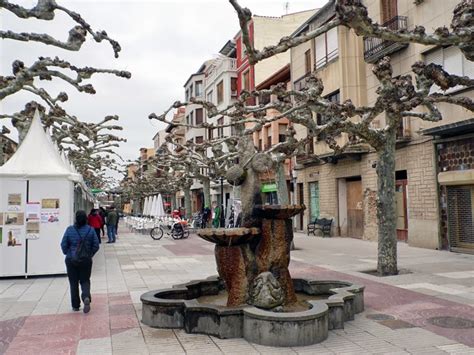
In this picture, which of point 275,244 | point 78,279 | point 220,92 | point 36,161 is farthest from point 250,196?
point 220,92

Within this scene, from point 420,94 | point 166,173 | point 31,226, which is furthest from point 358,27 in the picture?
point 166,173

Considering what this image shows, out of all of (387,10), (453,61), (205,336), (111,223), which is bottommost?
(205,336)

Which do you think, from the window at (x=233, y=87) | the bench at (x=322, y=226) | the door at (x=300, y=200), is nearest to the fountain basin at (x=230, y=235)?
the bench at (x=322, y=226)

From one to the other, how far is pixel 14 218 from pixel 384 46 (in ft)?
51.2

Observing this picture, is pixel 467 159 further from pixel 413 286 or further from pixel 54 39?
pixel 54 39

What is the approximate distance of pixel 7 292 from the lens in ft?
33.0

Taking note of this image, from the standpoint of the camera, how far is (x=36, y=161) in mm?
12469

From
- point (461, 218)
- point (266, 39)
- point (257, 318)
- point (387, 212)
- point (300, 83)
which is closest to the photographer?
point (257, 318)

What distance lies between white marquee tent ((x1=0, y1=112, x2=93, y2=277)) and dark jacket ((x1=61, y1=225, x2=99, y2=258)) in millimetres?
4338

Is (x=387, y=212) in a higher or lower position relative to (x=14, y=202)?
lower

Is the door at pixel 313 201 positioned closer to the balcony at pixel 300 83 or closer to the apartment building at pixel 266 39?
the balcony at pixel 300 83

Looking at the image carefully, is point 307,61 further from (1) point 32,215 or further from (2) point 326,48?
(1) point 32,215

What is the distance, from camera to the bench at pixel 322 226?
24.6 metres

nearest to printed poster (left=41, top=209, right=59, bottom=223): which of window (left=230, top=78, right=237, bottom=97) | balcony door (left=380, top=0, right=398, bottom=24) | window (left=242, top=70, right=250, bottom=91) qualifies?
balcony door (left=380, top=0, right=398, bottom=24)
